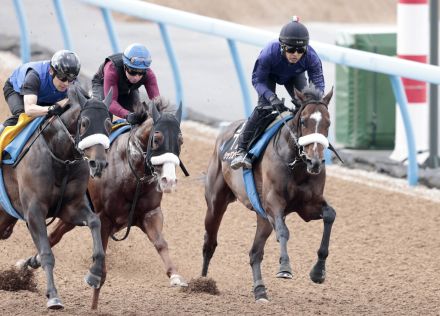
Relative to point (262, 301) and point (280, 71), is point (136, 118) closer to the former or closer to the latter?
point (280, 71)

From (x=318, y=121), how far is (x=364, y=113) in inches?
220

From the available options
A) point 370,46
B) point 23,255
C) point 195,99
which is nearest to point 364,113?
point 370,46

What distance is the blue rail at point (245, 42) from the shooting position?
1213 cm

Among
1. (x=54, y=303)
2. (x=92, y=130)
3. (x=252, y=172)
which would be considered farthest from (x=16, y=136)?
(x=252, y=172)

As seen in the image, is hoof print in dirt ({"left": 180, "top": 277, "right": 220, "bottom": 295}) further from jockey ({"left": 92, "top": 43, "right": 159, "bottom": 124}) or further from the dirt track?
jockey ({"left": 92, "top": 43, "right": 159, "bottom": 124})

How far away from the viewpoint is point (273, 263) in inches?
434

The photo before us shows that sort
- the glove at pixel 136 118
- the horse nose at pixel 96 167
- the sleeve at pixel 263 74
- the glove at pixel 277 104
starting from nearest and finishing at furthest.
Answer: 1. the horse nose at pixel 96 167
2. the glove at pixel 136 118
3. the glove at pixel 277 104
4. the sleeve at pixel 263 74

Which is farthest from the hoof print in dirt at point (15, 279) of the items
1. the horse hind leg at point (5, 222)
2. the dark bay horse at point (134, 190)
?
the dark bay horse at point (134, 190)

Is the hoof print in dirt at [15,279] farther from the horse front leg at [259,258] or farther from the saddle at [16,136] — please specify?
the horse front leg at [259,258]

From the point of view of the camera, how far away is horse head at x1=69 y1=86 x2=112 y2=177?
8383 millimetres

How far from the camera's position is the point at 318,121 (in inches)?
350

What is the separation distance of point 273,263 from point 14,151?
9.33ft

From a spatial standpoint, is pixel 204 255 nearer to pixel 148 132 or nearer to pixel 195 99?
pixel 148 132

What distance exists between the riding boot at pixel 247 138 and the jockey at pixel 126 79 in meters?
0.72
